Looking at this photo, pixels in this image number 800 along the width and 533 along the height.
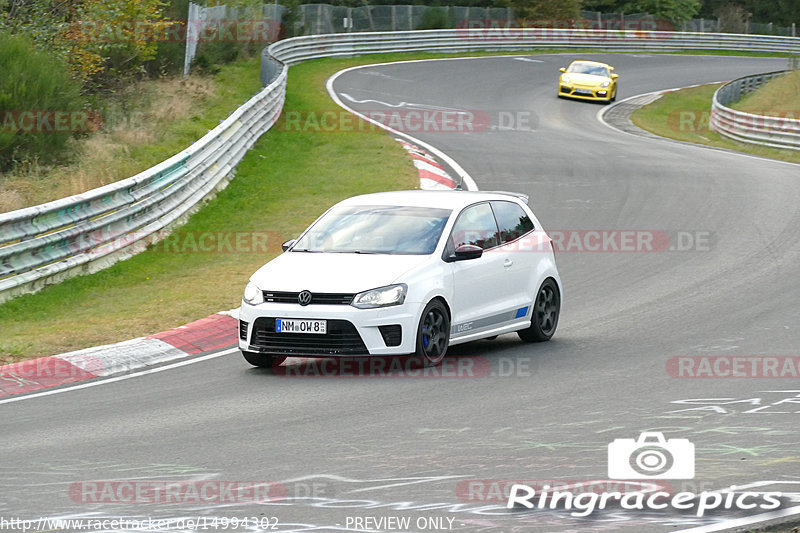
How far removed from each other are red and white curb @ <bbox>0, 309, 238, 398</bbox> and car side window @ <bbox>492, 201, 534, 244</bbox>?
9.54 ft

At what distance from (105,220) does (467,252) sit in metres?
6.53

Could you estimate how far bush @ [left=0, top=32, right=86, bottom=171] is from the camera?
20141 millimetres

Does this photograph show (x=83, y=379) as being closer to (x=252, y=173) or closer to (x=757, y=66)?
(x=252, y=173)

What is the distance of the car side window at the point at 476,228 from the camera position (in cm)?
1136

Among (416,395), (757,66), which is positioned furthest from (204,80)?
(757,66)

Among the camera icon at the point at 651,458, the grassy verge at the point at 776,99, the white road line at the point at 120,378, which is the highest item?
the camera icon at the point at 651,458

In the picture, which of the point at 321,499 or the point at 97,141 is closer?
the point at 321,499

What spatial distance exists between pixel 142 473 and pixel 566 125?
27.9 m

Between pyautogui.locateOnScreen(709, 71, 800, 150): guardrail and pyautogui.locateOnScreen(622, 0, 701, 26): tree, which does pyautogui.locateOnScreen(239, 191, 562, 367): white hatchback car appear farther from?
pyautogui.locateOnScreen(622, 0, 701, 26): tree

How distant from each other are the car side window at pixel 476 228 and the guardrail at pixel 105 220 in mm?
5264

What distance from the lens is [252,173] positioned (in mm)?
23094

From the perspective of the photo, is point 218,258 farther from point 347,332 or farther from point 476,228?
point 347,332

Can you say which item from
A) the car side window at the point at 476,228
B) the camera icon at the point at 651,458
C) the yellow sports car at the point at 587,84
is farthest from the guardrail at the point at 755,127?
the camera icon at the point at 651,458

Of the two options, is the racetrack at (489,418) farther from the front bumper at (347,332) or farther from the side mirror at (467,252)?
the side mirror at (467,252)
